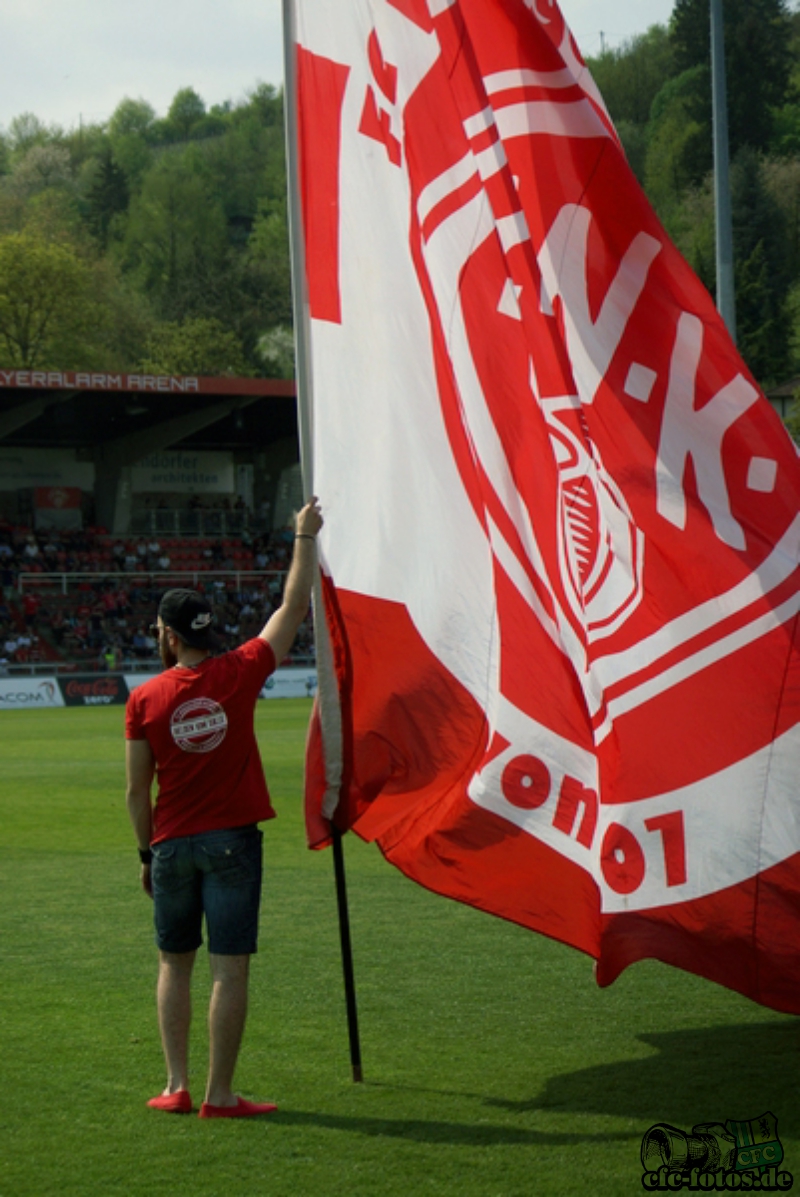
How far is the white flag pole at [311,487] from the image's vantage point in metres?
5.85

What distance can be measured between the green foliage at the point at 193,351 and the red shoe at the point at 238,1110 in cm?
7973

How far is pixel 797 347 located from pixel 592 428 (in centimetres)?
7280

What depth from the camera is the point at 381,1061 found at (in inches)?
247

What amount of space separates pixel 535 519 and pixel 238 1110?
245 cm

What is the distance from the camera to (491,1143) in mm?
5152

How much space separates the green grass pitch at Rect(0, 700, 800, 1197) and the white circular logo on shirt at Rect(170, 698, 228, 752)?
1318 millimetres

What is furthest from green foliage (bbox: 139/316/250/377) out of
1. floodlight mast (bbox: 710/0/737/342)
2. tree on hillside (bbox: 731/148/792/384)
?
floodlight mast (bbox: 710/0/737/342)

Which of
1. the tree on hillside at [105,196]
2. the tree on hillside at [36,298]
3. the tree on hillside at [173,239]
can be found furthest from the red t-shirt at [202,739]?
the tree on hillside at [105,196]

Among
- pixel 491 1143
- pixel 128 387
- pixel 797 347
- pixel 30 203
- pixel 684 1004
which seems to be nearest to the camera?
pixel 491 1143

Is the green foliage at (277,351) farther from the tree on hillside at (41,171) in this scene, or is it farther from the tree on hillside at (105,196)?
the tree on hillside at (41,171)

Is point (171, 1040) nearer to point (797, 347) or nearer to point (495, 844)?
point (495, 844)

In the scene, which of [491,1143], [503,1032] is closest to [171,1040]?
[491,1143]

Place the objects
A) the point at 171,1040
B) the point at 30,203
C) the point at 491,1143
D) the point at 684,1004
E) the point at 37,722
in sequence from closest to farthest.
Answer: the point at 491,1143 < the point at 171,1040 < the point at 684,1004 < the point at 37,722 < the point at 30,203

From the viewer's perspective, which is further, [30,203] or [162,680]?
[30,203]
